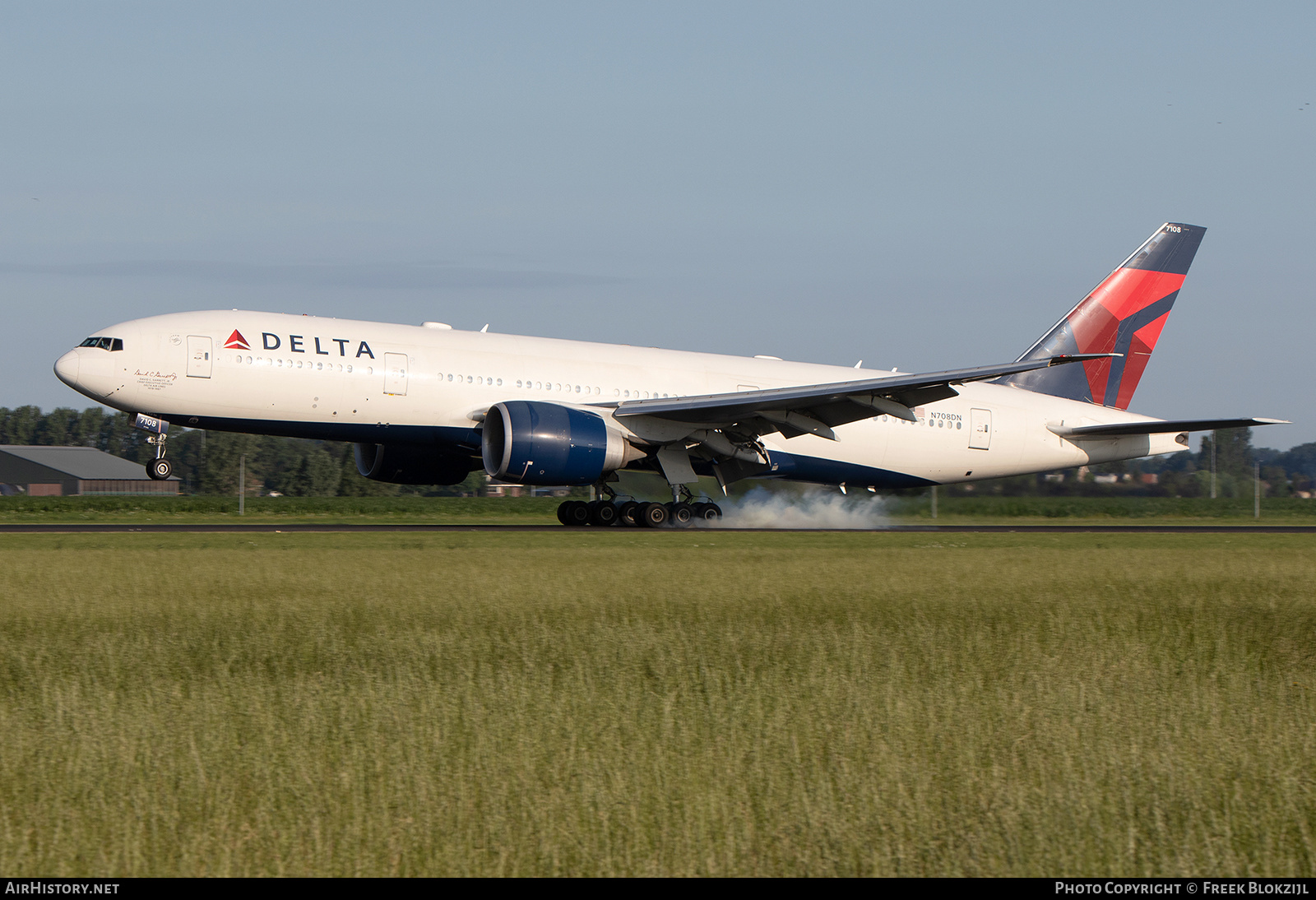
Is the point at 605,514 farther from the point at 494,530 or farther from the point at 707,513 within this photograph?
the point at 494,530

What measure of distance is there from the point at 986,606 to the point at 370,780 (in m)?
7.50

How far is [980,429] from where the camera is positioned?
28.5 meters

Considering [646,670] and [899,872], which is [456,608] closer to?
[646,670]

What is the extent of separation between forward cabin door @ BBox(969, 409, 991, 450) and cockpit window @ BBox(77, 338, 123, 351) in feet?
62.6

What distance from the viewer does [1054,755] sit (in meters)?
5.21

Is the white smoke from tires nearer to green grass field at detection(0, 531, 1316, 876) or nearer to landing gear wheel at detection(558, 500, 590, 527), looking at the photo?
landing gear wheel at detection(558, 500, 590, 527)

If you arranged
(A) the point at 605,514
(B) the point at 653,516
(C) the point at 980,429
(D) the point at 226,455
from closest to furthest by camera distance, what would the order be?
(B) the point at 653,516 < (A) the point at 605,514 < (C) the point at 980,429 < (D) the point at 226,455

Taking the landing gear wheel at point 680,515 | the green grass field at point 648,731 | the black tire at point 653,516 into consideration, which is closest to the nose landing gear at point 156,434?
the black tire at point 653,516

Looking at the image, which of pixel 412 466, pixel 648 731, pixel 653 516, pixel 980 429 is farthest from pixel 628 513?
pixel 648 731

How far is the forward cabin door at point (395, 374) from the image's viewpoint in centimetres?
2300

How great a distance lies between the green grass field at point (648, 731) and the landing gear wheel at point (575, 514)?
13705 mm

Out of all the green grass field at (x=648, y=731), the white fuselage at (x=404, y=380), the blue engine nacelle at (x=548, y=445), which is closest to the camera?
the green grass field at (x=648, y=731)

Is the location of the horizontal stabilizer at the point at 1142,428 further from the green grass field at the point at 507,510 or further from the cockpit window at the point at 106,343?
the cockpit window at the point at 106,343

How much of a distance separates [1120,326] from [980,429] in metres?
5.34
